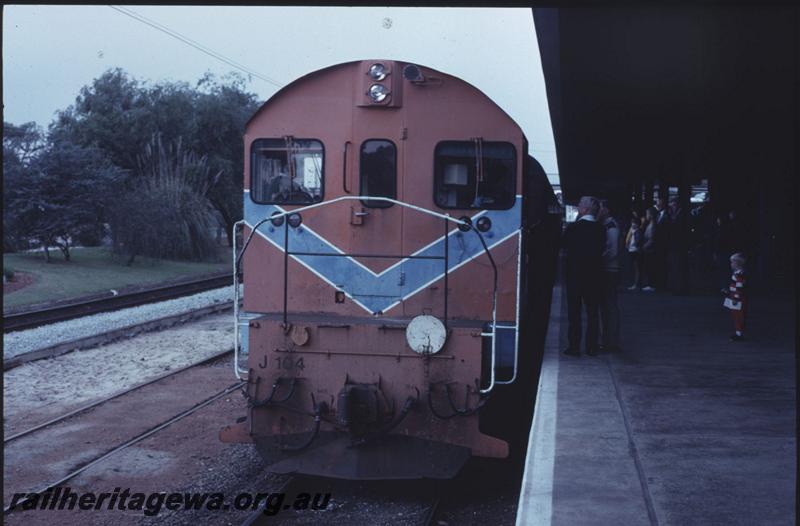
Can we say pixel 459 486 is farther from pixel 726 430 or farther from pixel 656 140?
pixel 656 140

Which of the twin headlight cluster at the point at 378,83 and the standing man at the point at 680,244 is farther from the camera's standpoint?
the standing man at the point at 680,244

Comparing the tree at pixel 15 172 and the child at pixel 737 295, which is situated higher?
the tree at pixel 15 172

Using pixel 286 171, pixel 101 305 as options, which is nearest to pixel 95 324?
pixel 101 305

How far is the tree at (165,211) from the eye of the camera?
3012 cm

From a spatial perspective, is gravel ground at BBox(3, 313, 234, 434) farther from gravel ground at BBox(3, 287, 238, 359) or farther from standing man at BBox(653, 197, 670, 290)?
standing man at BBox(653, 197, 670, 290)

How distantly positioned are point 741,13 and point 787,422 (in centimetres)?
483

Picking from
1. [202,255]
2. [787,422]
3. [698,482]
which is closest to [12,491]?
[698,482]

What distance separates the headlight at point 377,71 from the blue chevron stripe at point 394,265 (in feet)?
4.67

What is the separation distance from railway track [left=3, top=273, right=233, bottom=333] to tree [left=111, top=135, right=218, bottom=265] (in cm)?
448

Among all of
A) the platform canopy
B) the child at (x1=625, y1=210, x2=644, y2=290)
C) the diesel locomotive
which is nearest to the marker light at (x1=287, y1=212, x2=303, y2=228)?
the diesel locomotive

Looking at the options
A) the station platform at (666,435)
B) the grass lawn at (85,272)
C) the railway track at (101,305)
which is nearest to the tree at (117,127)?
the grass lawn at (85,272)

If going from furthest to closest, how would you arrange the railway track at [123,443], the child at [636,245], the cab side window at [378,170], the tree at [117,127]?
the tree at [117,127], the child at [636,245], the cab side window at [378,170], the railway track at [123,443]

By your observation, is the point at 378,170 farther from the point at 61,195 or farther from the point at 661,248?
the point at 61,195

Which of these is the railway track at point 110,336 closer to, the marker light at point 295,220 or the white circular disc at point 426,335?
the marker light at point 295,220
